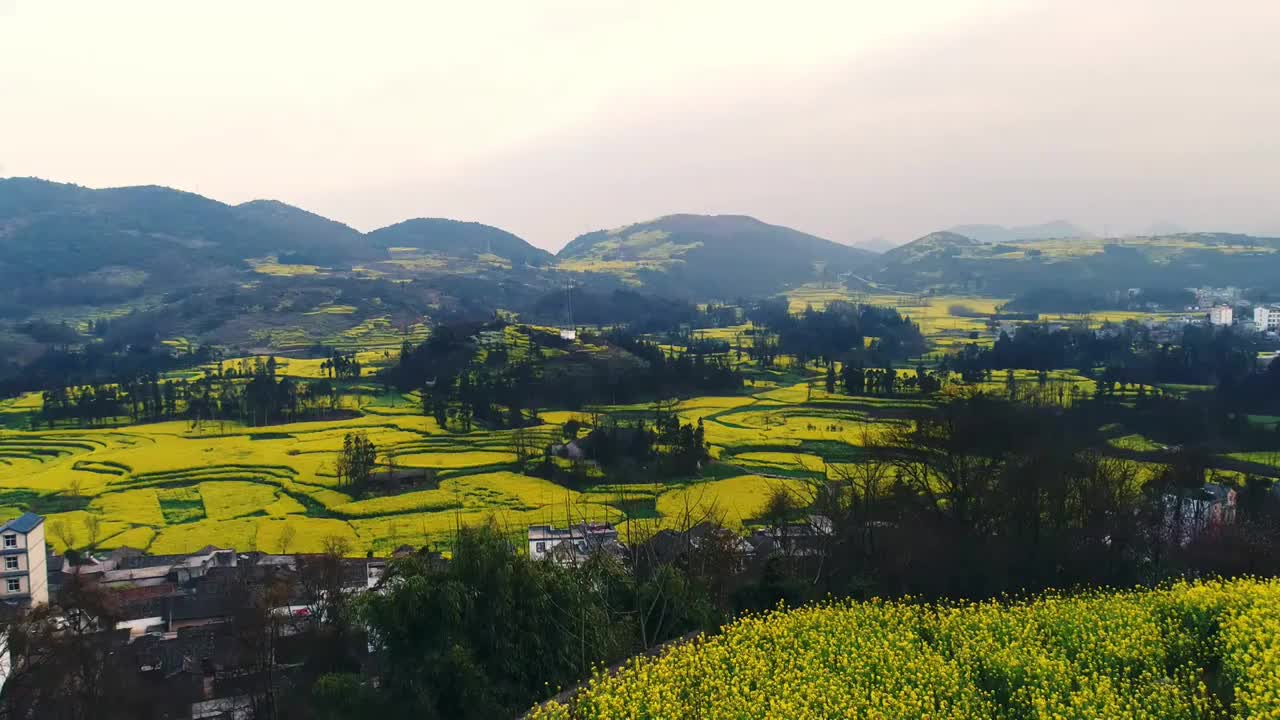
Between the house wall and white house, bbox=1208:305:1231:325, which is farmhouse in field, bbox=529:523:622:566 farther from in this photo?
white house, bbox=1208:305:1231:325

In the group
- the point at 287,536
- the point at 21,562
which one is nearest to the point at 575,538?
the point at 287,536

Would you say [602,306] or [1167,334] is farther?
[602,306]

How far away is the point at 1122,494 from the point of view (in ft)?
69.6

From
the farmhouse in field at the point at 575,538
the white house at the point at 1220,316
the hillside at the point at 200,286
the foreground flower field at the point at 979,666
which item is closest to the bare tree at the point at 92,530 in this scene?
the farmhouse in field at the point at 575,538

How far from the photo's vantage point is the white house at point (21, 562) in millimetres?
24188

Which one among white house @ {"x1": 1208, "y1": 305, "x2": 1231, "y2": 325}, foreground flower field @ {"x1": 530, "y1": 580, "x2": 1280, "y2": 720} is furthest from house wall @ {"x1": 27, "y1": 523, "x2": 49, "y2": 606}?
white house @ {"x1": 1208, "y1": 305, "x2": 1231, "y2": 325}

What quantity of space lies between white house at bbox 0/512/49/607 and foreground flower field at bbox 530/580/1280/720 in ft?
71.9

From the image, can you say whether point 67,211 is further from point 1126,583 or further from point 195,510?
point 1126,583

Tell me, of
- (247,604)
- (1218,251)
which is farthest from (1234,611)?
(1218,251)

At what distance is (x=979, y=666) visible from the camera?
10766mm

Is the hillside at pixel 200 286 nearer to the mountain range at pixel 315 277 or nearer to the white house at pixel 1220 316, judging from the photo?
the mountain range at pixel 315 277

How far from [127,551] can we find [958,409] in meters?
28.8

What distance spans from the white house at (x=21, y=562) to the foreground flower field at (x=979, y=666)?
71.9 feet

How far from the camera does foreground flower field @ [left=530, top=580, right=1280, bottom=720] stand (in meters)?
9.52
